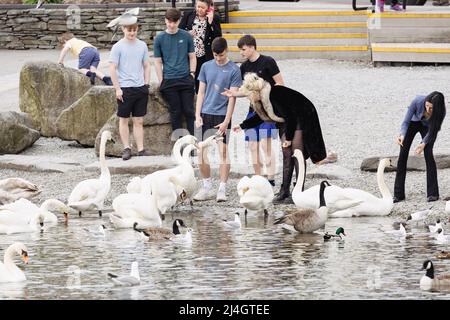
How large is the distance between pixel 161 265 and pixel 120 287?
48.4 inches

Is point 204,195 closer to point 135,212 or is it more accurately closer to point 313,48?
point 135,212

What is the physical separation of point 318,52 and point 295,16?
1.37 metres

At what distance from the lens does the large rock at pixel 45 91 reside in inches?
1012

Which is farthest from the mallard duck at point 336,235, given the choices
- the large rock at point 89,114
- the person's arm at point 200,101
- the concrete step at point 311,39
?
the concrete step at point 311,39

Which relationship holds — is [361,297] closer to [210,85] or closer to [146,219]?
[146,219]

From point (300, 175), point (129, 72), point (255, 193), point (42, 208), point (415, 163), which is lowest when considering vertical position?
point (415, 163)

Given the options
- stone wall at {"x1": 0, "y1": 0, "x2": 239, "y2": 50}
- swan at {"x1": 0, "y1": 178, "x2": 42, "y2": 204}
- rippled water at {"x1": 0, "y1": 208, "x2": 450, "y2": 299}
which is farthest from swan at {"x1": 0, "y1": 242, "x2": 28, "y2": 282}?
stone wall at {"x1": 0, "y1": 0, "x2": 239, "y2": 50}

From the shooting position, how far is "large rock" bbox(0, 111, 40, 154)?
2399 cm

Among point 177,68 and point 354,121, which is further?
point 354,121

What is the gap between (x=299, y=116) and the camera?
777 inches

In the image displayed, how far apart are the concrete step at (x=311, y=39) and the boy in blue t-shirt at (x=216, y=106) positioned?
11320 millimetres

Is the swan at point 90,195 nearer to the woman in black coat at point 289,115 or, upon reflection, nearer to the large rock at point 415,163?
the woman in black coat at point 289,115

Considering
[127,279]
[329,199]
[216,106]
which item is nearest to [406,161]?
[329,199]

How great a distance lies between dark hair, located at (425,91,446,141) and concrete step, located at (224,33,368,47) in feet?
41.5
